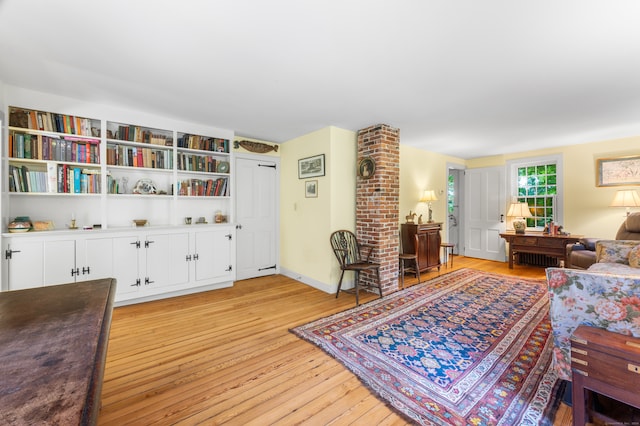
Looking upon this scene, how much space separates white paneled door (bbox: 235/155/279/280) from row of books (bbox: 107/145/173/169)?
1.05 meters

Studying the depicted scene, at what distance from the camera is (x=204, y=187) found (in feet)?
13.0

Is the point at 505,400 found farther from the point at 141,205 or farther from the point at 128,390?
the point at 141,205

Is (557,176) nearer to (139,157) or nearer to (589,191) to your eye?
(589,191)

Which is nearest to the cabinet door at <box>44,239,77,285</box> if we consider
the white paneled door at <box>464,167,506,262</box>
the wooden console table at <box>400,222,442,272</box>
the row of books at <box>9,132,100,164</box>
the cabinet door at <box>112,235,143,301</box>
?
the cabinet door at <box>112,235,143,301</box>

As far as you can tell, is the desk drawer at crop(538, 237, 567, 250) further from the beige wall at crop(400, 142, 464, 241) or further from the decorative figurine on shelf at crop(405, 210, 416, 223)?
the decorative figurine on shelf at crop(405, 210, 416, 223)

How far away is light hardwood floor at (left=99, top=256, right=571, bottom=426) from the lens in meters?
1.57

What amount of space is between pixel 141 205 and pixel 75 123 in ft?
3.80

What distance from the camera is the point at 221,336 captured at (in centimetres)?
252

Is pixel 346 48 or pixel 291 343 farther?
pixel 291 343

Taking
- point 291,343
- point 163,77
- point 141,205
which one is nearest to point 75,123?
point 141,205

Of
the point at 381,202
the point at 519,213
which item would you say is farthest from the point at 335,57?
the point at 519,213

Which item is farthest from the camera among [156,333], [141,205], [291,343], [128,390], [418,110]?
[141,205]

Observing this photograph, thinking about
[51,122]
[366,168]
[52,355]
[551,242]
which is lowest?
[551,242]

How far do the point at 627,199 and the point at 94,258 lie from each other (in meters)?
7.47
